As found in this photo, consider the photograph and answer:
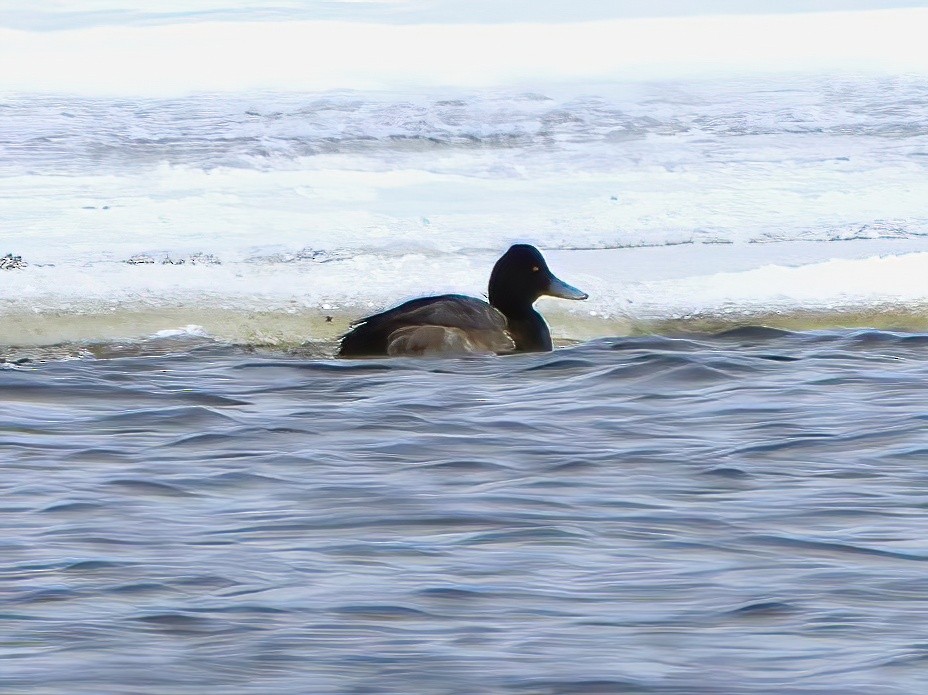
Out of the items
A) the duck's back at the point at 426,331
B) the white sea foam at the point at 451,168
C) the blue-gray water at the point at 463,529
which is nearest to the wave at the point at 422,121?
the white sea foam at the point at 451,168

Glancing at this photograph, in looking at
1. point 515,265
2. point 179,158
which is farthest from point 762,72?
point 515,265

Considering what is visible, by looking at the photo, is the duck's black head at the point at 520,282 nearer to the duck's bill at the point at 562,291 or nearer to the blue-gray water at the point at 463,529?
the duck's bill at the point at 562,291

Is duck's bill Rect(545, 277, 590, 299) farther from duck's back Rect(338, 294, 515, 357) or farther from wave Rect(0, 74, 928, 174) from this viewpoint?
wave Rect(0, 74, 928, 174)

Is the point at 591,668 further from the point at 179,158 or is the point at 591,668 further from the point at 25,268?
the point at 179,158

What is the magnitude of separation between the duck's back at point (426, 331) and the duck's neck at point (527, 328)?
41cm

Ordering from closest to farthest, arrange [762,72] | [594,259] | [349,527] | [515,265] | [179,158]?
[349,527] < [515,265] < [594,259] < [179,158] < [762,72]

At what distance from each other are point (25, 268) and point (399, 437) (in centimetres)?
500

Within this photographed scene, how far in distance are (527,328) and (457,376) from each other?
1145 millimetres

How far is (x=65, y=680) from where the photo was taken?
4258 millimetres

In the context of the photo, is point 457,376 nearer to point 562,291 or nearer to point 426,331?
point 426,331

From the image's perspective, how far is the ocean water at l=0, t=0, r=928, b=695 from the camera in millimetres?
4625

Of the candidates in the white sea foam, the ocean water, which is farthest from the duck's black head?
the white sea foam

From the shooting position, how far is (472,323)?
9.59m

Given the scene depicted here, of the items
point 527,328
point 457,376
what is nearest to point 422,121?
point 527,328
